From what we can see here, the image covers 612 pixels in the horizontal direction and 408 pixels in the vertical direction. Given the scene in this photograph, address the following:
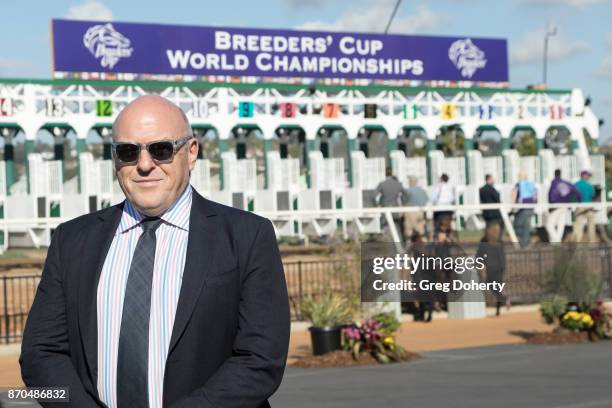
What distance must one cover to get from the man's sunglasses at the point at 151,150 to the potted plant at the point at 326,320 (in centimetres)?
1183

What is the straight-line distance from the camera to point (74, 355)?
4.30 metres

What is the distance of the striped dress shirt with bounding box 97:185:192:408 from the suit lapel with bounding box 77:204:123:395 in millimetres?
16

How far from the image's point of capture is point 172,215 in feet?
14.1

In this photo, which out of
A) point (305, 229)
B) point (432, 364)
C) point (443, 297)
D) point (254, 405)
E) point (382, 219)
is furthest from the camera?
point (305, 229)

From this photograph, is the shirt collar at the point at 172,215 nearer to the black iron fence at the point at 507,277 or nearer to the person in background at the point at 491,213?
the black iron fence at the point at 507,277

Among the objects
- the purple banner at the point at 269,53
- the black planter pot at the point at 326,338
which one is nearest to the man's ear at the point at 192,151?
the black planter pot at the point at 326,338

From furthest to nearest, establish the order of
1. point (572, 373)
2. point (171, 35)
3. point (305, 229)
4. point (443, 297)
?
1. point (171, 35)
2. point (305, 229)
3. point (443, 297)
4. point (572, 373)

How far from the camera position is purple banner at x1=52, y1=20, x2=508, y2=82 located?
3703cm

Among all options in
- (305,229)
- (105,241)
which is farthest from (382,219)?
(105,241)

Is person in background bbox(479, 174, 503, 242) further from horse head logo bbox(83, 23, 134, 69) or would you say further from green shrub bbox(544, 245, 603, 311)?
horse head logo bbox(83, 23, 134, 69)

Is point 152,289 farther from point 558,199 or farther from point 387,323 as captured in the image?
point 558,199

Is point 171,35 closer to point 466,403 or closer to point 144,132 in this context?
point 466,403

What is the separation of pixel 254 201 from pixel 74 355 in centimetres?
3280

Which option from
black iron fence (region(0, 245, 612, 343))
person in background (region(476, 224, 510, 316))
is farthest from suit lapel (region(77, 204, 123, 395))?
person in background (region(476, 224, 510, 316))
